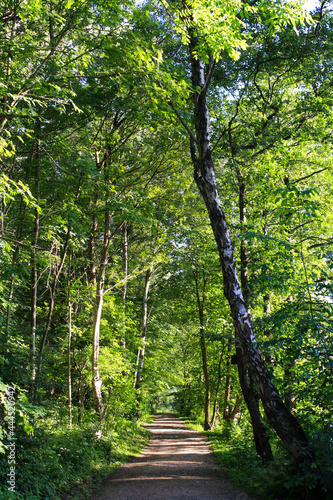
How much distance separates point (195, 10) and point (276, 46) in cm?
441

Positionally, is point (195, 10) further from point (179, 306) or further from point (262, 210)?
point (179, 306)

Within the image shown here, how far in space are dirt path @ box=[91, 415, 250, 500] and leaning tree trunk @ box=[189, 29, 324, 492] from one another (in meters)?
2.31

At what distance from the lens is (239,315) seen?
5172 millimetres

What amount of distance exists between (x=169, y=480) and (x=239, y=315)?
15.5ft

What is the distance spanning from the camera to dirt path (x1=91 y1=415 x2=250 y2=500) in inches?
233

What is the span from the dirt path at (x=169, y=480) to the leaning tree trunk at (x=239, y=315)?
2312 millimetres

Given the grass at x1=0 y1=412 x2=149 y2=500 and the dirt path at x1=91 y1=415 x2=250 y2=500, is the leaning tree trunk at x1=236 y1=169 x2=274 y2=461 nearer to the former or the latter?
the dirt path at x1=91 y1=415 x2=250 y2=500

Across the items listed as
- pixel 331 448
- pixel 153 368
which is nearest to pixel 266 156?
pixel 331 448

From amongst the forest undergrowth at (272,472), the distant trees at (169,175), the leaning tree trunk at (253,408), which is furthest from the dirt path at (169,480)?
the distant trees at (169,175)

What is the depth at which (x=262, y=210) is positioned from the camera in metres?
10.6

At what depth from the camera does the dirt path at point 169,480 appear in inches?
233

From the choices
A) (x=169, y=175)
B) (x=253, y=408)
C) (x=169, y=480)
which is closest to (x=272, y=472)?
(x=253, y=408)

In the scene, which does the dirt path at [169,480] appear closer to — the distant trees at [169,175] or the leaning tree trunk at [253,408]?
the leaning tree trunk at [253,408]

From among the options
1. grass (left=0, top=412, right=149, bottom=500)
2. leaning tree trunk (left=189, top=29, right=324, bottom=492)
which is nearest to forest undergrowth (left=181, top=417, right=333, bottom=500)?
leaning tree trunk (left=189, top=29, right=324, bottom=492)
